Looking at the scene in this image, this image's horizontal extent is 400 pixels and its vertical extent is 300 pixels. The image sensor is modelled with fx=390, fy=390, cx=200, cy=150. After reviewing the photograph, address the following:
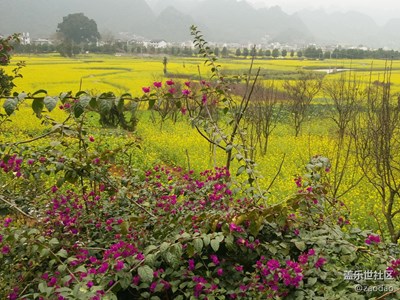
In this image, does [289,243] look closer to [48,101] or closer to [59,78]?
[48,101]

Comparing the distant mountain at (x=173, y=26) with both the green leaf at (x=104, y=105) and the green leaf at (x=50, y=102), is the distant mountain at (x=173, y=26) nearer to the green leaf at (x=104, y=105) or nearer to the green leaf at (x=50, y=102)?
the green leaf at (x=104, y=105)

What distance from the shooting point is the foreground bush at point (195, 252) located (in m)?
2.11

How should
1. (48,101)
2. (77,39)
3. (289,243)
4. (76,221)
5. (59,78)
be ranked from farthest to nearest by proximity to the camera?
(77,39) < (59,78) < (76,221) < (289,243) < (48,101)

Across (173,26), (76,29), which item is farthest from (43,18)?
(76,29)

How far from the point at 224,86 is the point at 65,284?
2371mm

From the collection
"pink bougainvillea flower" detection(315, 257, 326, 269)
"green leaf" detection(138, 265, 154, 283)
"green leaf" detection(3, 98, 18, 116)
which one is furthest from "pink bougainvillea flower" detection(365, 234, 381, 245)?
"green leaf" detection(3, 98, 18, 116)

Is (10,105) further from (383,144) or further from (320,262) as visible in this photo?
(383,144)

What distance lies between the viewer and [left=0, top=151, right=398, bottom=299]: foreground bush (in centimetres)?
211

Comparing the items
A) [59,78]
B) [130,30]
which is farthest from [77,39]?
[130,30]

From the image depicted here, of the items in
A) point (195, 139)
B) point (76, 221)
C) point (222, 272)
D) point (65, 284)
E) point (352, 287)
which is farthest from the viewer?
point (195, 139)

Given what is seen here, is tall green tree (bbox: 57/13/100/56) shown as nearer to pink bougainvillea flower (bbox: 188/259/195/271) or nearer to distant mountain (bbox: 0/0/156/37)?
distant mountain (bbox: 0/0/156/37)

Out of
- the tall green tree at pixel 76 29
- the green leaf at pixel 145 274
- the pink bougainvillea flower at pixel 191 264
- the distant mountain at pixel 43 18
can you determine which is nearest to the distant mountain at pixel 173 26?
the distant mountain at pixel 43 18

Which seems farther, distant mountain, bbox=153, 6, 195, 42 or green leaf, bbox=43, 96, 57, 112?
distant mountain, bbox=153, 6, 195, 42

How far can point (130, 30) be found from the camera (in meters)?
187
